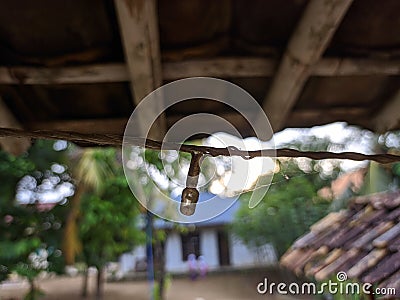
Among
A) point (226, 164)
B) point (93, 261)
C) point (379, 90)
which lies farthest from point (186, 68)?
point (93, 261)

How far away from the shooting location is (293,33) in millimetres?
683

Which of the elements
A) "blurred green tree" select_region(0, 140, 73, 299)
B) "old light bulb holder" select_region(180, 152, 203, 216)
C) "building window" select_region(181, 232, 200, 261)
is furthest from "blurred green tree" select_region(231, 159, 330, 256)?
"old light bulb holder" select_region(180, 152, 203, 216)

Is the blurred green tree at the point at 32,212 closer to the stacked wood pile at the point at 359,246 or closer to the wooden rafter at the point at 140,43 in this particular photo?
the stacked wood pile at the point at 359,246

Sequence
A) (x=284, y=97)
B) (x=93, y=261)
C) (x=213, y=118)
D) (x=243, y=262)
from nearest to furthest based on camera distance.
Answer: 1. (x=284, y=97)
2. (x=213, y=118)
3. (x=93, y=261)
4. (x=243, y=262)

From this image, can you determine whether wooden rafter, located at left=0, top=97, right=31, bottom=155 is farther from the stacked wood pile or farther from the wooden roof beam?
the stacked wood pile

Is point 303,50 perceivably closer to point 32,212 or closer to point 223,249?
point 32,212

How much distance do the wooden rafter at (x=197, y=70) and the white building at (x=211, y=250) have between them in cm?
586

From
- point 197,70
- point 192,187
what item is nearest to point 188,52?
point 197,70

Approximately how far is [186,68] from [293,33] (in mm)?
177

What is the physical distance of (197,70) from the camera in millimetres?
732

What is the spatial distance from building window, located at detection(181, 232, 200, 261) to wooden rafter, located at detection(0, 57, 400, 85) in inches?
267

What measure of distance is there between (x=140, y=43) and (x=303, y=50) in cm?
24

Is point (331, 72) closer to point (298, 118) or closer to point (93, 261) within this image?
Answer: point (298, 118)

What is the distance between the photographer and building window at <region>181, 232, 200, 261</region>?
741cm
